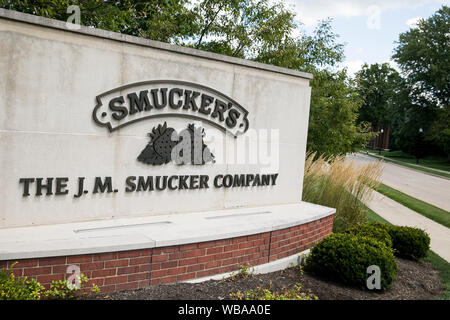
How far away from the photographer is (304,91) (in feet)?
22.9

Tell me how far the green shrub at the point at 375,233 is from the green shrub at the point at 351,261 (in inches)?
31.7

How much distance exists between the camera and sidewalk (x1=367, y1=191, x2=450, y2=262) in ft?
27.1

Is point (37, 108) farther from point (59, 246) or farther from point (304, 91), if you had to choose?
point (304, 91)

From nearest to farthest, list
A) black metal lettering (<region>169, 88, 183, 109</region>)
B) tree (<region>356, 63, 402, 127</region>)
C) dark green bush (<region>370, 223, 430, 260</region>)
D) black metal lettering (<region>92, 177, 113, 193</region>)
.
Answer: black metal lettering (<region>92, 177, 113, 193</region>), black metal lettering (<region>169, 88, 183, 109</region>), dark green bush (<region>370, 223, 430, 260</region>), tree (<region>356, 63, 402, 127</region>)

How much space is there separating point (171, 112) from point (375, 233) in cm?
368

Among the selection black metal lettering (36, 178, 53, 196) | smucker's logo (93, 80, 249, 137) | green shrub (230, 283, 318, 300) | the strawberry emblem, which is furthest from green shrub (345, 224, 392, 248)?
black metal lettering (36, 178, 53, 196)

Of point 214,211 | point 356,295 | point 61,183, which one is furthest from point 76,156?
point 356,295

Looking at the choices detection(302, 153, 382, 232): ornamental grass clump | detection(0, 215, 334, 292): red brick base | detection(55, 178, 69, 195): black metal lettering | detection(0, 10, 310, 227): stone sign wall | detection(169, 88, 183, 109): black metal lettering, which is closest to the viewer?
detection(0, 215, 334, 292): red brick base

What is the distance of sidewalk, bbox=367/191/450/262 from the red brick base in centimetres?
378

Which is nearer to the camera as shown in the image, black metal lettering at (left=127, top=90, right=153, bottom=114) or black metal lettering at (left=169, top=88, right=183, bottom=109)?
black metal lettering at (left=127, top=90, right=153, bottom=114)

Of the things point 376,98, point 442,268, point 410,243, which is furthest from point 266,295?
point 376,98

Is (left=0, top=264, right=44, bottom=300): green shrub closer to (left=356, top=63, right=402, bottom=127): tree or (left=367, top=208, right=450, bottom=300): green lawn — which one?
(left=367, top=208, right=450, bottom=300): green lawn

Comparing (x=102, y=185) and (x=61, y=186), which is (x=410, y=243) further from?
(x=61, y=186)

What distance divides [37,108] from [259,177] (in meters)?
3.38
